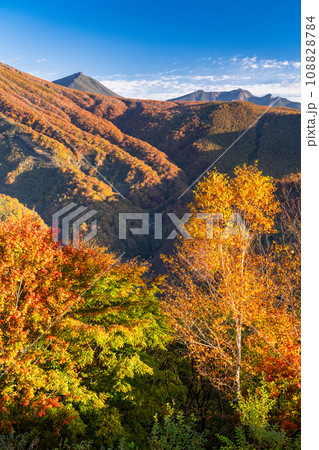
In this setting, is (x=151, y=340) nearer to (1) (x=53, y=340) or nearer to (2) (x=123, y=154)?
(1) (x=53, y=340)

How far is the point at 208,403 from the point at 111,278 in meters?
8.78

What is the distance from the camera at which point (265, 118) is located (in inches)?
4665

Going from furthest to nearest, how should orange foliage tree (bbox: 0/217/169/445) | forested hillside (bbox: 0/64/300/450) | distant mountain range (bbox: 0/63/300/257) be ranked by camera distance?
distant mountain range (bbox: 0/63/300/257) → forested hillside (bbox: 0/64/300/450) → orange foliage tree (bbox: 0/217/169/445)

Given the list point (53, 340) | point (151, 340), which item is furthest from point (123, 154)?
point (53, 340)

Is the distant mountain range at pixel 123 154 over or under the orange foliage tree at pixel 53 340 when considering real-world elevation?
over

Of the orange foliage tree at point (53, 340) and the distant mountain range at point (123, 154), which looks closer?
the orange foliage tree at point (53, 340)

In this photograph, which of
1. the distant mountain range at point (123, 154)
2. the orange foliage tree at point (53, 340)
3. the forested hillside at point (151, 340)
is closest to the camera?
the orange foliage tree at point (53, 340)

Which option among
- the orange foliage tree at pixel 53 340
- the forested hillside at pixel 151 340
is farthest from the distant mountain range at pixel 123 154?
the orange foliage tree at pixel 53 340

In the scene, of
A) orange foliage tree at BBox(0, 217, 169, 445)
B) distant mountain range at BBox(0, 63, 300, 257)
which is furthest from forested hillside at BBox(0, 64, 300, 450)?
distant mountain range at BBox(0, 63, 300, 257)

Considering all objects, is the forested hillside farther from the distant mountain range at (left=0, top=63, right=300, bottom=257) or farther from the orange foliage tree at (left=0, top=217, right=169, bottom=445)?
the distant mountain range at (left=0, top=63, right=300, bottom=257)

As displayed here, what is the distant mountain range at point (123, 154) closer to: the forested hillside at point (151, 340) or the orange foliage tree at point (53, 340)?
the forested hillside at point (151, 340)

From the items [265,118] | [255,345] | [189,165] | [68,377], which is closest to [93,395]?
[68,377]

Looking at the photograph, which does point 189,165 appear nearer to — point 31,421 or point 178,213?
point 178,213
